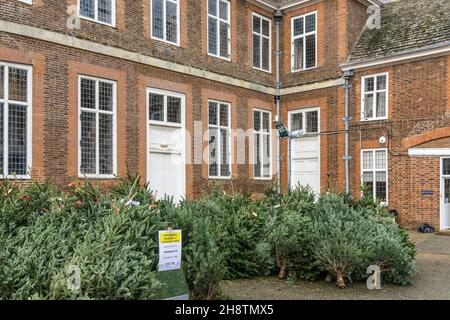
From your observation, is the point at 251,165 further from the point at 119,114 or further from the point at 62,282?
the point at 62,282

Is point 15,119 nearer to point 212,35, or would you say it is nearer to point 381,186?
point 212,35

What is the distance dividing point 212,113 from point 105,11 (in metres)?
5.76

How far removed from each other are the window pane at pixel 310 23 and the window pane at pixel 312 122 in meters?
3.76

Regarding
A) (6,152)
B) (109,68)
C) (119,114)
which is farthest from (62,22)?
(6,152)

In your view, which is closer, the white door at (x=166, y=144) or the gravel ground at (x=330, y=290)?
the gravel ground at (x=330, y=290)

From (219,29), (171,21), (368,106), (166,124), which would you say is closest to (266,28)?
(219,29)

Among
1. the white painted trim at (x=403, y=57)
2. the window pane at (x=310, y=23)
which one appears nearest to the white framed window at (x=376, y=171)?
the white painted trim at (x=403, y=57)

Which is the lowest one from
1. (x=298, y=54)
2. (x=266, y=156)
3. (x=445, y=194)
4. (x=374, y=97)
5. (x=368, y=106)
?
(x=445, y=194)

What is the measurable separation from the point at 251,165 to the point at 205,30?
5895 mm

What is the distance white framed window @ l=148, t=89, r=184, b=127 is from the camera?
16.2 meters

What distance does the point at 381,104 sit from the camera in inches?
744

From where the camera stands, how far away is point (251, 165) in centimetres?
2008

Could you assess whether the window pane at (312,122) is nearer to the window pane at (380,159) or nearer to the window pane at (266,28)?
the window pane at (380,159)

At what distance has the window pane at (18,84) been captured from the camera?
489 inches
